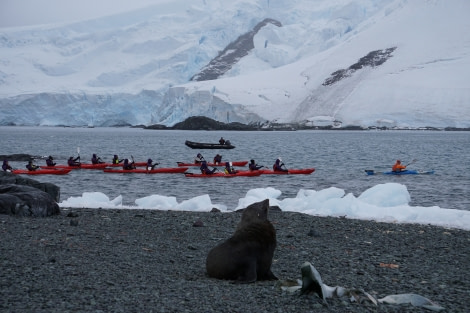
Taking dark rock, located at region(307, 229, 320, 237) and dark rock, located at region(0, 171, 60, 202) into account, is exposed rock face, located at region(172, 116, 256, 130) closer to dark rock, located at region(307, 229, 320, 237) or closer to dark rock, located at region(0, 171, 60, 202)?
dark rock, located at region(0, 171, 60, 202)

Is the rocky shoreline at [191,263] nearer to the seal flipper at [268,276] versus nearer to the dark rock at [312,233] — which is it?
the dark rock at [312,233]

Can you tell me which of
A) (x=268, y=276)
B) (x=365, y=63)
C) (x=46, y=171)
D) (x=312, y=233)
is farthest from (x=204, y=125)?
(x=268, y=276)

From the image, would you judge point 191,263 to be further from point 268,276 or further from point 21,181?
point 21,181

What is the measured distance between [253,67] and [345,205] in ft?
509

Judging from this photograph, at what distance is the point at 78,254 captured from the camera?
8.37 meters

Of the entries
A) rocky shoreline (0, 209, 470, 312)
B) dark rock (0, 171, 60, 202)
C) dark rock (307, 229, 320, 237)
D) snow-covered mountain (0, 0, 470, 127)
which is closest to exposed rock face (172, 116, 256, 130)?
snow-covered mountain (0, 0, 470, 127)

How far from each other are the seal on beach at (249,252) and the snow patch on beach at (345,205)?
7401 millimetres

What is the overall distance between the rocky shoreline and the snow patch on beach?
122 centimetres

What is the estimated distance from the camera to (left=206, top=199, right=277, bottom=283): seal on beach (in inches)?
283

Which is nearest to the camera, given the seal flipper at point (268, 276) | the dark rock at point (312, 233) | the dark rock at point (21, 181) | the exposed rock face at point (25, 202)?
the seal flipper at point (268, 276)

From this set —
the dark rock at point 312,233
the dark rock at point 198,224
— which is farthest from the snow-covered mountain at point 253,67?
the dark rock at point 312,233

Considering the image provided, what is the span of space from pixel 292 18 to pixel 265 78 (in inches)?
1371

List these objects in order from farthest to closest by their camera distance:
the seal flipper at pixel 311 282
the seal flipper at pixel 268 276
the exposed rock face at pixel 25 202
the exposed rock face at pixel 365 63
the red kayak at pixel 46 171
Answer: the exposed rock face at pixel 365 63
the red kayak at pixel 46 171
the exposed rock face at pixel 25 202
the seal flipper at pixel 268 276
the seal flipper at pixel 311 282

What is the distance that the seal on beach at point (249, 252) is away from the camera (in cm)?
720
